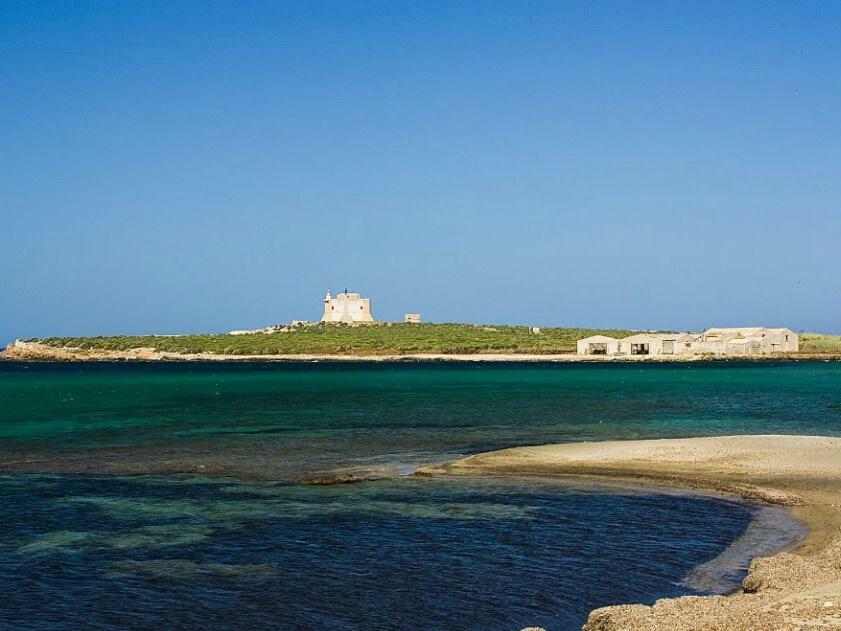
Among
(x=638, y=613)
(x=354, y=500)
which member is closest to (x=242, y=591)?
(x=638, y=613)

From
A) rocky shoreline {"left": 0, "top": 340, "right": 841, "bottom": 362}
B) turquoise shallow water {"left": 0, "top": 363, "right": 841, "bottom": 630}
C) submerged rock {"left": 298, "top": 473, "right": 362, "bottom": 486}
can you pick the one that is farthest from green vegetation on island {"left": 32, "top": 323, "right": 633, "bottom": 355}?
submerged rock {"left": 298, "top": 473, "right": 362, "bottom": 486}

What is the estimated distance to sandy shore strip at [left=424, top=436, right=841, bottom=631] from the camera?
36.0 ft

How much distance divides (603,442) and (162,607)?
22.3m

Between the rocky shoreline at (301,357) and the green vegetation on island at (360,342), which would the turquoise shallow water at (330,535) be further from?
the green vegetation on island at (360,342)

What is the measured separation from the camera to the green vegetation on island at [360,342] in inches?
6442

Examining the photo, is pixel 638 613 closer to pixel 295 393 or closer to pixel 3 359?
pixel 295 393

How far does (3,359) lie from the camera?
614 ft

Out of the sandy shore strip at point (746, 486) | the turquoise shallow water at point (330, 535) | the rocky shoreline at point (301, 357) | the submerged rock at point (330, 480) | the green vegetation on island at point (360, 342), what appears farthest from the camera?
the green vegetation on island at point (360, 342)

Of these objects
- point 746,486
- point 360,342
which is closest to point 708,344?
point 360,342

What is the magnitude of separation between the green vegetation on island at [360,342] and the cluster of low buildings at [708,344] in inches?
374

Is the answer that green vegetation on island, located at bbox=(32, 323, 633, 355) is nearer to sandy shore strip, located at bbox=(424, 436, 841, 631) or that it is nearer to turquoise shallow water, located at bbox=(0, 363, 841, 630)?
turquoise shallow water, located at bbox=(0, 363, 841, 630)

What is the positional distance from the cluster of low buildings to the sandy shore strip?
120684 millimetres

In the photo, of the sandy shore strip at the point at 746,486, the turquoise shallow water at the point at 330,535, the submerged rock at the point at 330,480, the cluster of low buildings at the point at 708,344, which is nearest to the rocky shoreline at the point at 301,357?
the cluster of low buildings at the point at 708,344

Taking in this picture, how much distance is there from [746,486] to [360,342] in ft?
492
